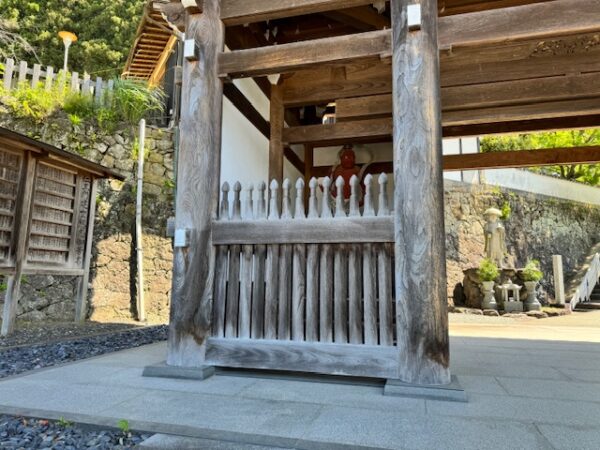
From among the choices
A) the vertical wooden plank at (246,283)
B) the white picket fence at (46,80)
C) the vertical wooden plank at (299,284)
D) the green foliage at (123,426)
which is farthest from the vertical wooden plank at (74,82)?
the green foliage at (123,426)

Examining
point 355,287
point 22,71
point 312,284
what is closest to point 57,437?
point 312,284

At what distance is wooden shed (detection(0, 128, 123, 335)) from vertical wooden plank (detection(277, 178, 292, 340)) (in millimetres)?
3484

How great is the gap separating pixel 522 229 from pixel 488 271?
15.9 ft

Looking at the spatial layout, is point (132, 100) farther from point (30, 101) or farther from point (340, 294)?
point (340, 294)

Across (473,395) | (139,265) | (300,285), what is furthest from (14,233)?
(473,395)

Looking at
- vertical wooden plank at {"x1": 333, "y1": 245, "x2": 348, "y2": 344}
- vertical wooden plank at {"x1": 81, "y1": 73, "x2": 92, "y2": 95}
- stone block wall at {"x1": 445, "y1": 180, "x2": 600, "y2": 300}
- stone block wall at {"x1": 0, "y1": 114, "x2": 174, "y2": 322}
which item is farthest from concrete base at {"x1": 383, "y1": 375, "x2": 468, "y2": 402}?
stone block wall at {"x1": 445, "y1": 180, "x2": 600, "y2": 300}

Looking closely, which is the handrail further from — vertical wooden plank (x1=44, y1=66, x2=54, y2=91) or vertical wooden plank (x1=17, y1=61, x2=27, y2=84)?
vertical wooden plank (x1=17, y1=61, x2=27, y2=84)

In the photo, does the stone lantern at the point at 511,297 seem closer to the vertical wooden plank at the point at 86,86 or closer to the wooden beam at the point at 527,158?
the wooden beam at the point at 527,158

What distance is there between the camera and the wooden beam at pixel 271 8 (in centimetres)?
313

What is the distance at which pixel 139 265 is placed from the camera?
6.96m

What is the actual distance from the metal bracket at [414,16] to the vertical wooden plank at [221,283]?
1.89 metres

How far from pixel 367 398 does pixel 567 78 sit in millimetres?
4470

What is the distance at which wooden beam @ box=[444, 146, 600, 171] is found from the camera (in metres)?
6.19

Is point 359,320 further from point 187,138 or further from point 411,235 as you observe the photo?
point 187,138
